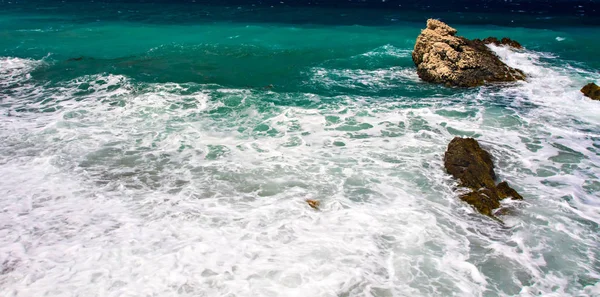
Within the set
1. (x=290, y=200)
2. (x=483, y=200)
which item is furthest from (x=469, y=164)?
(x=290, y=200)

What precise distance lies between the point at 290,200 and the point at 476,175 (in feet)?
13.8

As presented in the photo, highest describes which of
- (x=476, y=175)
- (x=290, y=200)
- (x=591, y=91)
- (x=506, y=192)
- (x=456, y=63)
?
(x=456, y=63)

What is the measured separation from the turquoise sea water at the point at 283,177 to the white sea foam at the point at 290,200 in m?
0.04

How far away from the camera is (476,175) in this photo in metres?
9.27

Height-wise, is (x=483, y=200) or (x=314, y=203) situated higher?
(x=483, y=200)

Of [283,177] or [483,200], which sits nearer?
[483,200]

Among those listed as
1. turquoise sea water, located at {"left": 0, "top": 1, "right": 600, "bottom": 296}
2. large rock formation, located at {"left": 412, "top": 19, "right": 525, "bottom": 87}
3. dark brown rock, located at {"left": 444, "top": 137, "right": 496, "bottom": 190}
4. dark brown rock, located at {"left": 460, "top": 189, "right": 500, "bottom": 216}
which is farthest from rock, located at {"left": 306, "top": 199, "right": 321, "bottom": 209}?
large rock formation, located at {"left": 412, "top": 19, "right": 525, "bottom": 87}

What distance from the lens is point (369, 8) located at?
35750mm

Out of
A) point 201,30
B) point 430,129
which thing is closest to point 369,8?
point 201,30

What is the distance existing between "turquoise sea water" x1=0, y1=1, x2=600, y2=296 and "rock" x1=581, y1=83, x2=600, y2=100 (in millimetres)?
300

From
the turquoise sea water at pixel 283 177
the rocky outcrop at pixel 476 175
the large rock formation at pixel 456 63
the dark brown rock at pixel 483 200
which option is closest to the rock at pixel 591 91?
the turquoise sea water at pixel 283 177

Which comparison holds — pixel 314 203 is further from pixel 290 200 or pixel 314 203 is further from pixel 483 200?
pixel 483 200

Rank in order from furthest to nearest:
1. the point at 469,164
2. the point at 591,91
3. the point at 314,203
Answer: the point at 591,91
the point at 469,164
the point at 314,203

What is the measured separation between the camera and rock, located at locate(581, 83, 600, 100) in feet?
47.6
